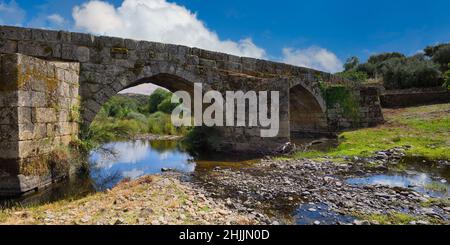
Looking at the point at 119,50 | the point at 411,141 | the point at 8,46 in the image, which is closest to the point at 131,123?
the point at 119,50

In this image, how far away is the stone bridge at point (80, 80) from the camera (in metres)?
4.48

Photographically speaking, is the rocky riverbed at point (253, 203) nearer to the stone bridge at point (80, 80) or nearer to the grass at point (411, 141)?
the stone bridge at point (80, 80)

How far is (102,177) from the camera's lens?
6469 millimetres

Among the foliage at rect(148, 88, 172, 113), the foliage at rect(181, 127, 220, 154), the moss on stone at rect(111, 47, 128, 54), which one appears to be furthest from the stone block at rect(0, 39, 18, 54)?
the foliage at rect(148, 88, 172, 113)

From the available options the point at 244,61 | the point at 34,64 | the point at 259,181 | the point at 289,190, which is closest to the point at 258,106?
the point at 244,61

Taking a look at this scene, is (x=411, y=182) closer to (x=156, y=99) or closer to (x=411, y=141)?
(x=411, y=141)

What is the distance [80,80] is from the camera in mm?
6789

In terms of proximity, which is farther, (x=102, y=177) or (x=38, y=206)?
(x=102, y=177)

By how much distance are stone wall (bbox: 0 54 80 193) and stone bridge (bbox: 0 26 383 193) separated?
1 centimetres

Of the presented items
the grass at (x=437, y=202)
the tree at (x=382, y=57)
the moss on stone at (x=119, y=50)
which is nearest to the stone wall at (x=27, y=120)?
the moss on stone at (x=119, y=50)

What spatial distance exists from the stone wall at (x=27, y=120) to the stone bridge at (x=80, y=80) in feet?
0.04

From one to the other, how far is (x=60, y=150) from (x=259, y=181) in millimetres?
3956
